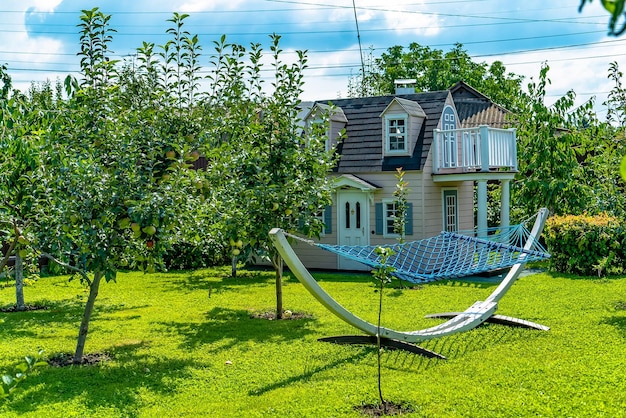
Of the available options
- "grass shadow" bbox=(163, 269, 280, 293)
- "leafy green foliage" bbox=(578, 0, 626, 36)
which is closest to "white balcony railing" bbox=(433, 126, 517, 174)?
"grass shadow" bbox=(163, 269, 280, 293)

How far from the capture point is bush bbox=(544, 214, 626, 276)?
15195 mm

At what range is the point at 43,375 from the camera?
7.56 metres

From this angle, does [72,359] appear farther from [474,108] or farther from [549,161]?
[474,108]

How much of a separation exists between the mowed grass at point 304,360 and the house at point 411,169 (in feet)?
13.2

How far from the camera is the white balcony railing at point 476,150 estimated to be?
54.6 feet

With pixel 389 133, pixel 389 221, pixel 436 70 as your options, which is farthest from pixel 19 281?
pixel 436 70

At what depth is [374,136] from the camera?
59.5 feet

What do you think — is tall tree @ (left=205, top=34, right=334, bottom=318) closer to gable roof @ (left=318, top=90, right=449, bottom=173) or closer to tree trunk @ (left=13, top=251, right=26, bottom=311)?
tree trunk @ (left=13, top=251, right=26, bottom=311)

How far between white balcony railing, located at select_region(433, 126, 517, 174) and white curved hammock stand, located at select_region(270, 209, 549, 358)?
6025 millimetres

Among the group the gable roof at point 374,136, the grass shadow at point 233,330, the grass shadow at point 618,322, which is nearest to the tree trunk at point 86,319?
the grass shadow at point 233,330

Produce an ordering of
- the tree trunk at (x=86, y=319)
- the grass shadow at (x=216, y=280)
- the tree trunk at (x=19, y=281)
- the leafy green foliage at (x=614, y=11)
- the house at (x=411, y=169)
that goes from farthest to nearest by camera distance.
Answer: the house at (x=411, y=169), the grass shadow at (x=216, y=280), the tree trunk at (x=19, y=281), the tree trunk at (x=86, y=319), the leafy green foliage at (x=614, y=11)

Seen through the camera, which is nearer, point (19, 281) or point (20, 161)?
point (20, 161)

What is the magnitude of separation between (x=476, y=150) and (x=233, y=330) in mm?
9237

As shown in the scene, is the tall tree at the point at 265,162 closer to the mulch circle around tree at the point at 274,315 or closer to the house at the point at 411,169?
the mulch circle around tree at the point at 274,315
